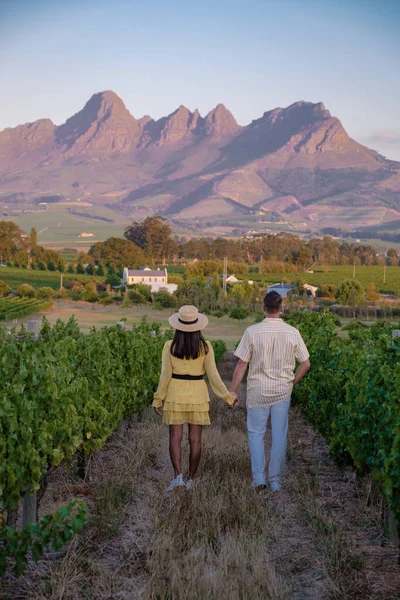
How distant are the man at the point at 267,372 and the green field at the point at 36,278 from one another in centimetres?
10095

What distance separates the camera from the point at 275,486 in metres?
6.93

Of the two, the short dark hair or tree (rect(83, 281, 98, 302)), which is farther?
tree (rect(83, 281, 98, 302))

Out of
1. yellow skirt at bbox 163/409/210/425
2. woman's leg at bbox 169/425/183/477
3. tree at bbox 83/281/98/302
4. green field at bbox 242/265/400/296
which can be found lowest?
green field at bbox 242/265/400/296

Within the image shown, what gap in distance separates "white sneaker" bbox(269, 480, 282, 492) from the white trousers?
0.10 feet

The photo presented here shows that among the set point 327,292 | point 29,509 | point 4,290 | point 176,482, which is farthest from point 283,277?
point 29,509

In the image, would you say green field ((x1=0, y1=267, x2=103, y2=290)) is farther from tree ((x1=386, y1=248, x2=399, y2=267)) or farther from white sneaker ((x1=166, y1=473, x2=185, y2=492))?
white sneaker ((x1=166, y1=473, x2=185, y2=492))

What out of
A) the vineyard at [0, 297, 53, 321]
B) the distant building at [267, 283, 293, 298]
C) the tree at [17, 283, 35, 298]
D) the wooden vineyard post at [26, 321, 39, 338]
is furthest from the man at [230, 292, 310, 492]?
the tree at [17, 283, 35, 298]

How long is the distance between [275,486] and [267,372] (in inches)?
42.8

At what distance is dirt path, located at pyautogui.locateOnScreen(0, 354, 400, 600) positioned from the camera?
447 centimetres

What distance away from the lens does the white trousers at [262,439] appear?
22.6 ft

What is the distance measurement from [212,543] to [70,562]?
1084 mm

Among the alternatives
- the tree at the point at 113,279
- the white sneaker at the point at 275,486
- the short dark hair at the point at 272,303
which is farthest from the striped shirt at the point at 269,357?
the tree at the point at 113,279

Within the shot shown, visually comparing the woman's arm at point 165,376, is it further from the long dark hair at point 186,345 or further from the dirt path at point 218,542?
the dirt path at point 218,542

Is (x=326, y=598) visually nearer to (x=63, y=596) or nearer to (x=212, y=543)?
(x=212, y=543)
